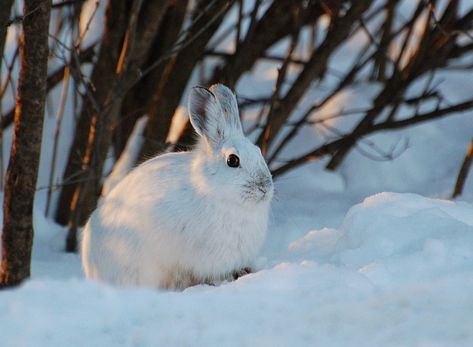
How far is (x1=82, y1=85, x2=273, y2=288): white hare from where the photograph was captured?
3.08 meters

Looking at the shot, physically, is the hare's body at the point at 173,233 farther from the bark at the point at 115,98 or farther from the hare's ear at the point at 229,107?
the bark at the point at 115,98

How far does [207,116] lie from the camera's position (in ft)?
11.0

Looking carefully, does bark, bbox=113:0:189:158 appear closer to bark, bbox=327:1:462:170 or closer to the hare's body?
bark, bbox=327:1:462:170

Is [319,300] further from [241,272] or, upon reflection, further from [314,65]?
[314,65]

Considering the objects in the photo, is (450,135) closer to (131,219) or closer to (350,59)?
(350,59)

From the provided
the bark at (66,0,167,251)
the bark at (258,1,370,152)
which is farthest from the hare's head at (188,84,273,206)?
the bark at (258,1,370,152)

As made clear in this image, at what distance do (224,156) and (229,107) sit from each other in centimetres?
23

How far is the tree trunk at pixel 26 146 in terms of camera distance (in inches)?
129

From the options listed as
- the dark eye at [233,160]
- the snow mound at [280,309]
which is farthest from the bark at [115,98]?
the snow mound at [280,309]

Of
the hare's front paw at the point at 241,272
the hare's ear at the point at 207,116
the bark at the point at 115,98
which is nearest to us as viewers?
the hare's front paw at the point at 241,272

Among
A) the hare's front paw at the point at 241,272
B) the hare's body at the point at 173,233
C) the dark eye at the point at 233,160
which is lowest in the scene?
the hare's front paw at the point at 241,272

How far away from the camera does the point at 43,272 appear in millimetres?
4195

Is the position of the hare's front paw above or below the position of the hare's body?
below

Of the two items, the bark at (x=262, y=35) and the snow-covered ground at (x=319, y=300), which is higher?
the bark at (x=262, y=35)
